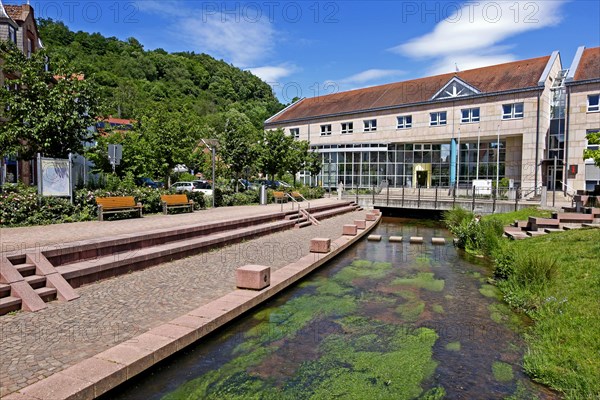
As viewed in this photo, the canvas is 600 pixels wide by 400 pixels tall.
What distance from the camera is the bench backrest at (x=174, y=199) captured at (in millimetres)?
18938

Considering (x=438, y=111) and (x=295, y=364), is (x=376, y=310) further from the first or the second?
(x=438, y=111)

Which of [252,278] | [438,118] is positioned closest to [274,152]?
[438,118]

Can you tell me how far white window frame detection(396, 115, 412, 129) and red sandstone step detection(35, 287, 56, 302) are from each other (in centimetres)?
4162

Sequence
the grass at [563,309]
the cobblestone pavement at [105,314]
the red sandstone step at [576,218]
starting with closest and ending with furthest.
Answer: the cobblestone pavement at [105,314], the grass at [563,309], the red sandstone step at [576,218]

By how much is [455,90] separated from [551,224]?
28.8 meters

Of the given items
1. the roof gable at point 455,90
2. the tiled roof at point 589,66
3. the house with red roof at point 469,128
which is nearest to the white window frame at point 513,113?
the house with red roof at point 469,128

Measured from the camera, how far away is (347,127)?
5016cm

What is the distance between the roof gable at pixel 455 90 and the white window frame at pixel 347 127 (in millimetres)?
10556

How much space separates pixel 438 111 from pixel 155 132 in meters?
29.7

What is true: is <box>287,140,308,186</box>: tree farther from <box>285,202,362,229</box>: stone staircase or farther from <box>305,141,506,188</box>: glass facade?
<box>305,141,506,188</box>: glass facade

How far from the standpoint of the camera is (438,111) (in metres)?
42.4

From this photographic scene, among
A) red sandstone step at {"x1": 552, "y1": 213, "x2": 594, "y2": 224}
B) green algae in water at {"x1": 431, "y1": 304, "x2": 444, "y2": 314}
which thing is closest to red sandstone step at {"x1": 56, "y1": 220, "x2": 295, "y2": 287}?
green algae in water at {"x1": 431, "y1": 304, "x2": 444, "y2": 314}

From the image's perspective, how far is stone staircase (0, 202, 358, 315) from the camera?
7.23 m

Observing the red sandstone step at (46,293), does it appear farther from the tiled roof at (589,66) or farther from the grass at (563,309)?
the tiled roof at (589,66)
